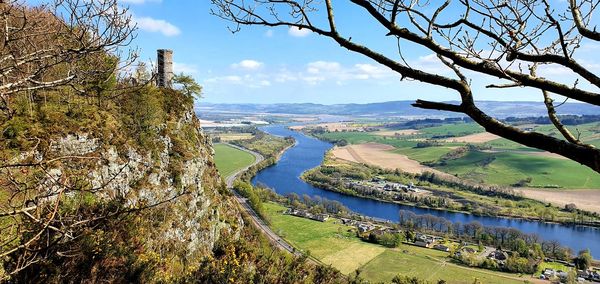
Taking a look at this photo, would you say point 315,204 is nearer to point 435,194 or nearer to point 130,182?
point 435,194

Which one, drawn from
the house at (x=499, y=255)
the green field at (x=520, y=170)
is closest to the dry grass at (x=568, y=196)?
the green field at (x=520, y=170)

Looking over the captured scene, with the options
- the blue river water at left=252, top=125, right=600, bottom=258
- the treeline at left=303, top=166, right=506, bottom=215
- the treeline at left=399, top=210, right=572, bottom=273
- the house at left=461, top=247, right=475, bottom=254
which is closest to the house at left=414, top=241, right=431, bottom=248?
the house at left=461, top=247, right=475, bottom=254

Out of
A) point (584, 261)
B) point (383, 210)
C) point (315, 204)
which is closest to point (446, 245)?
point (584, 261)

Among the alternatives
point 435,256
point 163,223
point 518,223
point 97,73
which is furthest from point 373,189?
point 97,73

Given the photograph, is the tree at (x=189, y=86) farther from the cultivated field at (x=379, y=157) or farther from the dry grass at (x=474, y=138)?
the dry grass at (x=474, y=138)

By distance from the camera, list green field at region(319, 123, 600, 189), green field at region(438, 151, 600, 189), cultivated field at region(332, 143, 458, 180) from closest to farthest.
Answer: green field at region(438, 151, 600, 189) < green field at region(319, 123, 600, 189) < cultivated field at region(332, 143, 458, 180)

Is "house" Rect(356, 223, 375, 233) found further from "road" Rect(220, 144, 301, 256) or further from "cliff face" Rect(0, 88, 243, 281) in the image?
"cliff face" Rect(0, 88, 243, 281)
